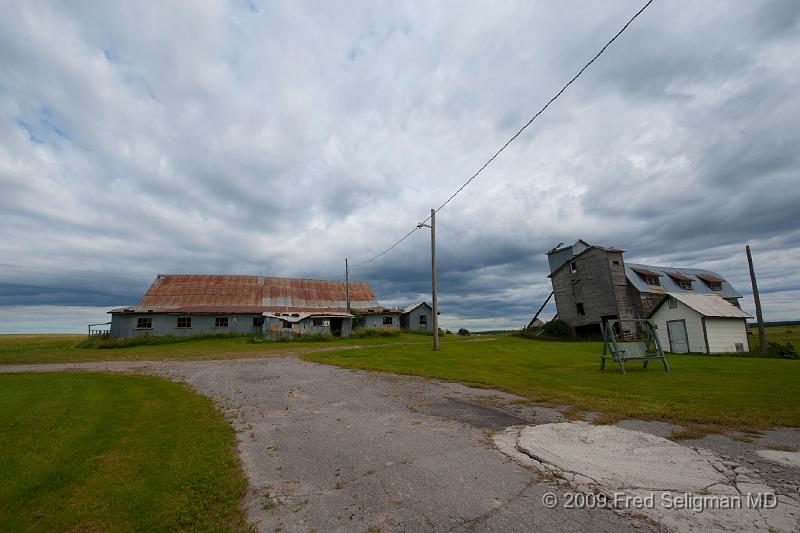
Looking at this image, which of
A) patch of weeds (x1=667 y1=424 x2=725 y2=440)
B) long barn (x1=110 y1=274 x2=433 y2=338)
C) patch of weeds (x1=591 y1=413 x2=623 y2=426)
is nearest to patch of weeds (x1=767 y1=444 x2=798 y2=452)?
patch of weeds (x1=667 y1=424 x2=725 y2=440)

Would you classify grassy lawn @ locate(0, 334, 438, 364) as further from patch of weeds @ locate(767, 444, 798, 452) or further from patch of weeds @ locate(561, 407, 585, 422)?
patch of weeds @ locate(767, 444, 798, 452)

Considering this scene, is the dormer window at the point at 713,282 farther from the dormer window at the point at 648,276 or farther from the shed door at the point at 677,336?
the shed door at the point at 677,336

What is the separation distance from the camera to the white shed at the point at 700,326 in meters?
30.1

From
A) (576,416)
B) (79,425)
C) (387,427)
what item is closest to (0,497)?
(79,425)

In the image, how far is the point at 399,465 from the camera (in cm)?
551

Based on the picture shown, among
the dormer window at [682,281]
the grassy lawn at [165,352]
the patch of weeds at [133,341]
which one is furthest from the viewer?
the dormer window at [682,281]

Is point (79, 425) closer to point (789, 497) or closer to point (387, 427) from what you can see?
point (387, 427)

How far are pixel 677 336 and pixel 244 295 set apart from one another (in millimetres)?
47261

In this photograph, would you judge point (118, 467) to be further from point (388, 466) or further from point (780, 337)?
point (780, 337)

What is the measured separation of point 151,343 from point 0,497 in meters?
38.7

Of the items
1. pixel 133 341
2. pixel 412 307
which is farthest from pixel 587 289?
pixel 133 341

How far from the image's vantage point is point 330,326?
45.2 meters

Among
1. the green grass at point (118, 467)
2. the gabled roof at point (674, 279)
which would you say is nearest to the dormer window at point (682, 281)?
the gabled roof at point (674, 279)

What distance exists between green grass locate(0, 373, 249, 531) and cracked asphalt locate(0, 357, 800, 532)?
1.41 ft
